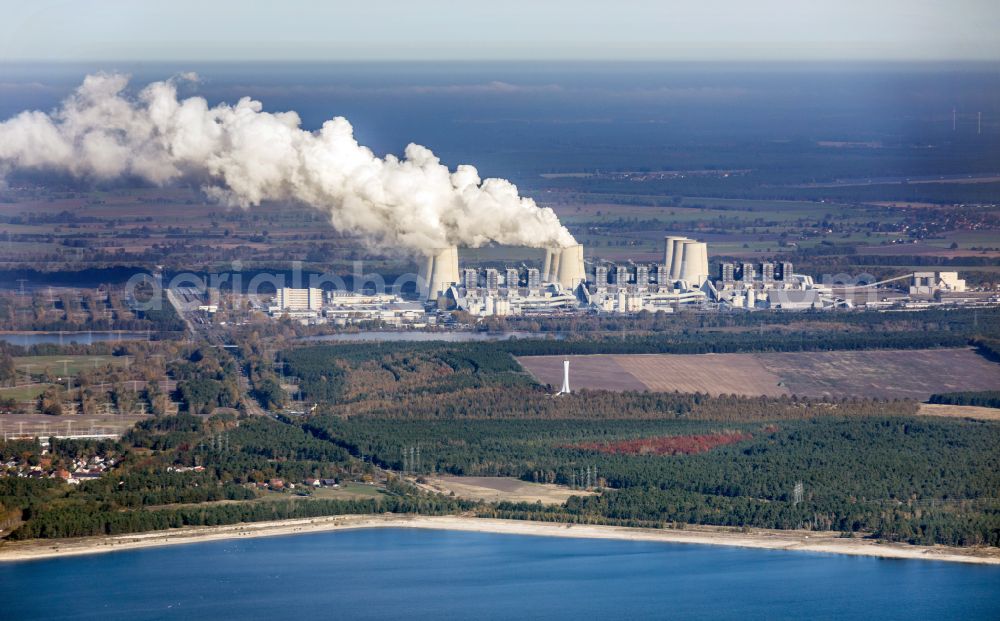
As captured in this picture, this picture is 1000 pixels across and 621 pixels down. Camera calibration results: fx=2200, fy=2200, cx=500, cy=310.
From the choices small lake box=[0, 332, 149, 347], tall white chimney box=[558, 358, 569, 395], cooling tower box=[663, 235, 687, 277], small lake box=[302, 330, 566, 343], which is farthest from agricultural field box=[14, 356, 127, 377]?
cooling tower box=[663, 235, 687, 277]

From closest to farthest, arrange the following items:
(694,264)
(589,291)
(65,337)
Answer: (65,337) → (589,291) → (694,264)

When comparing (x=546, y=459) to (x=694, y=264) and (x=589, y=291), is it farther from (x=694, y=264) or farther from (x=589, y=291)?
(x=694, y=264)

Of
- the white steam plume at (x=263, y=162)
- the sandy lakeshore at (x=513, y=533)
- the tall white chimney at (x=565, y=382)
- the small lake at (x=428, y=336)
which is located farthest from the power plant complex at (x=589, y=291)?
the sandy lakeshore at (x=513, y=533)

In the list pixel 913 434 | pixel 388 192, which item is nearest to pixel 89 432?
pixel 388 192

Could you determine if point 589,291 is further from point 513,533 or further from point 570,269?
point 513,533

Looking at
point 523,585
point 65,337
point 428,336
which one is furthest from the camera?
point 428,336

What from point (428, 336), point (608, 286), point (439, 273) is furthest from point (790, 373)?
point (439, 273)

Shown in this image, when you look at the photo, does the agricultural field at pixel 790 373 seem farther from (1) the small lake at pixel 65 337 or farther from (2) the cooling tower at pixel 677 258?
(2) the cooling tower at pixel 677 258

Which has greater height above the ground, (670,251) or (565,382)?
(670,251)

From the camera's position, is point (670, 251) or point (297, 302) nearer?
point (297, 302)
